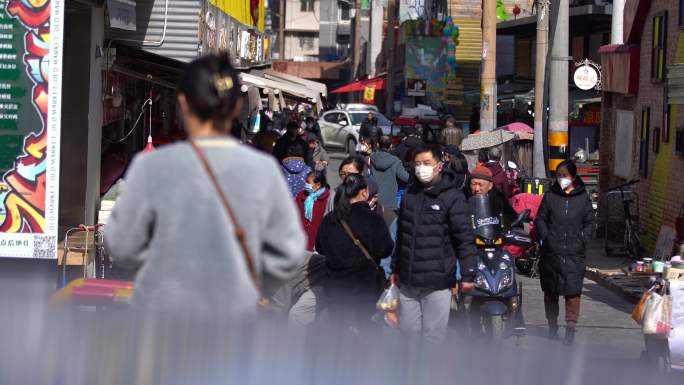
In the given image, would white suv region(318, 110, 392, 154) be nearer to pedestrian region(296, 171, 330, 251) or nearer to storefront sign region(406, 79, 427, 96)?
storefront sign region(406, 79, 427, 96)

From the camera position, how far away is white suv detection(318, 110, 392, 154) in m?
44.0

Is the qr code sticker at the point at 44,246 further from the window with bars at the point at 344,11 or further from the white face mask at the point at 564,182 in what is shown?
the window with bars at the point at 344,11

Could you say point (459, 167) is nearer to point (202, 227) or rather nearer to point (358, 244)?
point (358, 244)

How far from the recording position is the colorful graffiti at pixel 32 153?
959cm

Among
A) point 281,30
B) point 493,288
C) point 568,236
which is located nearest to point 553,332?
point 568,236

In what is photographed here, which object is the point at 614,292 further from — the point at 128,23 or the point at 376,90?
the point at 376,90

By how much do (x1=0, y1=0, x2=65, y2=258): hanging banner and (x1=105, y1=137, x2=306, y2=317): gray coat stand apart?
5951 millimetres

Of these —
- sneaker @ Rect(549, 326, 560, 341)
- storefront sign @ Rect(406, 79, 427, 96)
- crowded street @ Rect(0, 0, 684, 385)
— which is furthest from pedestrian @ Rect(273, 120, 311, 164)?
storefront sign @ Rect(406, 79, 427, 96)

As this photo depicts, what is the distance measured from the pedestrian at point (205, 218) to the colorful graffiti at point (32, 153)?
597 centimetres

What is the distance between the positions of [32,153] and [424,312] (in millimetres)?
3497

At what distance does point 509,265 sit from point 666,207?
659 centimetres

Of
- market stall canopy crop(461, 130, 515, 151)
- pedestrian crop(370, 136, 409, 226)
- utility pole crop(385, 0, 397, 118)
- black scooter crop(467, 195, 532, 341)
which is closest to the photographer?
black scooter crop(467, 195, 532, 341)

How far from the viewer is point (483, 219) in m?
10.5

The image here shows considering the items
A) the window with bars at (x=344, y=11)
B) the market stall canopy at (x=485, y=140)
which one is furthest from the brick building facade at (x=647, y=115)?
the window with bars at (x=344, y=11)
